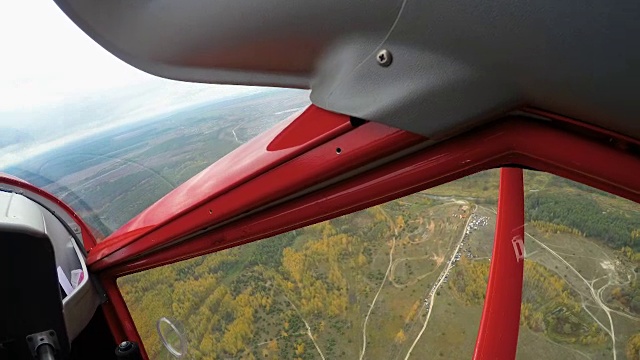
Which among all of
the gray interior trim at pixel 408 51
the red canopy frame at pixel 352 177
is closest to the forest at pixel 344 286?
the red canopy frame at pixel 352 177

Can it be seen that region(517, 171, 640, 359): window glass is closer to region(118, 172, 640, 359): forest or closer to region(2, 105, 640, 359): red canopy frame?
region(118, 172, 640, 359): forest

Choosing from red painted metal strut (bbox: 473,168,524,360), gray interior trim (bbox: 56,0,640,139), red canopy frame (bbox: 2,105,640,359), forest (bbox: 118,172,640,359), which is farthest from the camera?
forest (bbox: 118,172,640,359)

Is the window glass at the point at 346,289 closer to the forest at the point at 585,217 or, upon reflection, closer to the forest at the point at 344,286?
the forest at the point at 344,286

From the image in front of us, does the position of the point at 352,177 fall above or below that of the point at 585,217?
above

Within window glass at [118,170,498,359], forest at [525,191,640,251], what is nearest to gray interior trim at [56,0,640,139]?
window glass at [118,170,498,359]

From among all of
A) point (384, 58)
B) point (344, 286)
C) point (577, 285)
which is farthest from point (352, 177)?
point (577, 285)

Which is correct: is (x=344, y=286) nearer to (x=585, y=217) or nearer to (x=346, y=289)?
(x=346, y=289)

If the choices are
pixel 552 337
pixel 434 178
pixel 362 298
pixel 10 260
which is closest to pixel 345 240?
pixel 362 298
